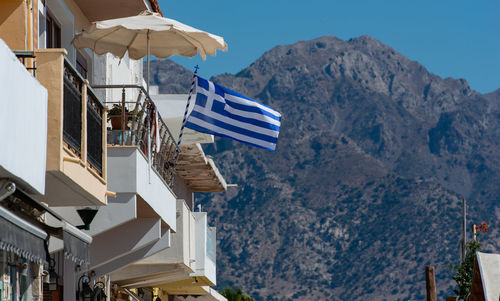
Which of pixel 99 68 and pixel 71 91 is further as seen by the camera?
pixel 99 68

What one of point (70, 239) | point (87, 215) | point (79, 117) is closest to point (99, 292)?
point (87, 215)

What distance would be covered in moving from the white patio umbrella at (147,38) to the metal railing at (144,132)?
0.88 metres

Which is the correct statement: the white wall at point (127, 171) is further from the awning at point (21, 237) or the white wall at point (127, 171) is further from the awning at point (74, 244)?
the awning at point (21, 237)

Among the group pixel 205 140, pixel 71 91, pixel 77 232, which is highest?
pixel 205 140

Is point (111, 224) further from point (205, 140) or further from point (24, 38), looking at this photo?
point (205, 140)

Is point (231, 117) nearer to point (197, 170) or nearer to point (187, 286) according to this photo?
point (187, 286)

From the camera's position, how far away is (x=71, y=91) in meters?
10.3

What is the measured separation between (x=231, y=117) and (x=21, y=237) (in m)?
9.16

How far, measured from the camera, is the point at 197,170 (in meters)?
29.7

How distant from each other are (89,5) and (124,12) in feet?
2.61

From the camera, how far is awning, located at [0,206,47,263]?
24.8 ft

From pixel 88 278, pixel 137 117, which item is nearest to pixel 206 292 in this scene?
pixel 88 278

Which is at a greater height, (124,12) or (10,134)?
(124,12)

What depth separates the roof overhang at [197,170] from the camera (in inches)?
1057
